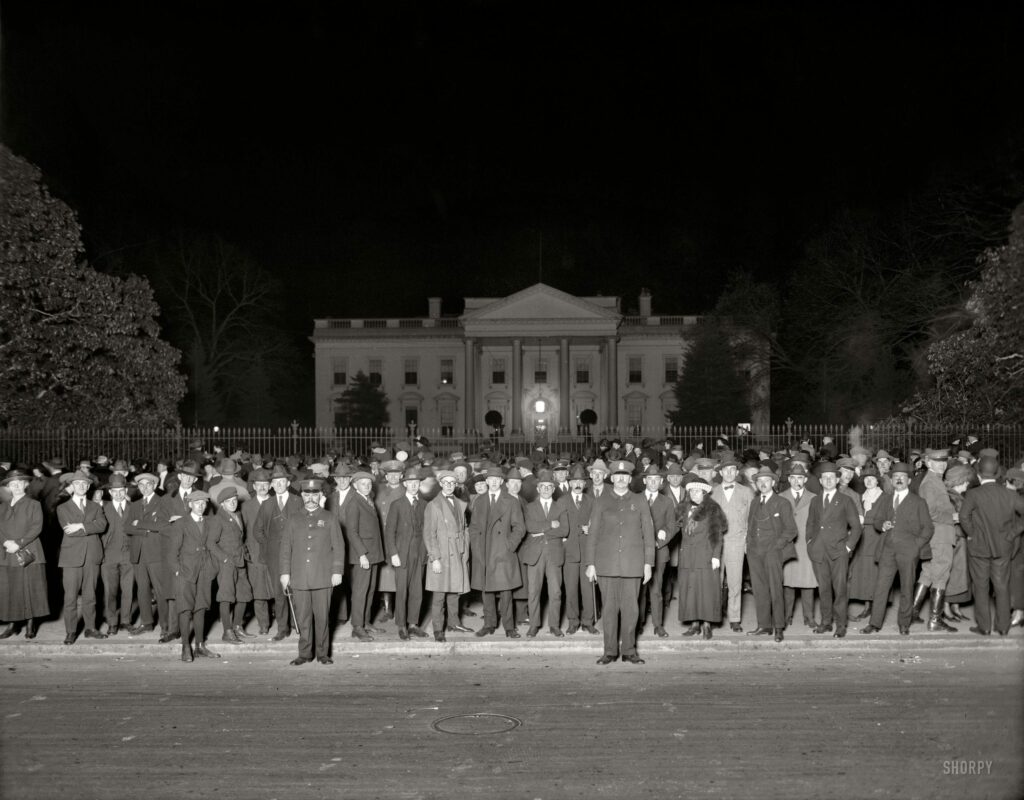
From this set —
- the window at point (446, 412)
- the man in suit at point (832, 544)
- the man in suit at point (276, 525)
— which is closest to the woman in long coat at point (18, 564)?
the man in suit at point (276, 525)

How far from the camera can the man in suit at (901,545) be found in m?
10.6

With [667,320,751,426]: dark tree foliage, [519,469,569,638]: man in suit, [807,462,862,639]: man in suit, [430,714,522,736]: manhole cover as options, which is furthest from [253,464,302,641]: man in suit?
[667,320,751,426]: dark tree foliage

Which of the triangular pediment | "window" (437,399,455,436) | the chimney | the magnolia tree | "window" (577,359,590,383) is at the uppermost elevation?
the chimney

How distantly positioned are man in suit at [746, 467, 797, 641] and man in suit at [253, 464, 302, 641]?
507 cm

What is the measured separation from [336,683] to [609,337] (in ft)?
196

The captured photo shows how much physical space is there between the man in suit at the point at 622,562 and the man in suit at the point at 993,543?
3721mm

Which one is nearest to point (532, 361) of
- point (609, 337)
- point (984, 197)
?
point (609, 337)

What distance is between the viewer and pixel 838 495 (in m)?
10.7

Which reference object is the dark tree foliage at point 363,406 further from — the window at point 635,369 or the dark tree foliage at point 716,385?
the dark tree foliage at point 716,385

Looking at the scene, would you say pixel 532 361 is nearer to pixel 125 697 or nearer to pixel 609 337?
pixel 609 337

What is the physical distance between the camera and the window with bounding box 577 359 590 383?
236ft

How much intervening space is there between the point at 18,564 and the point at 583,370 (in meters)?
62.4

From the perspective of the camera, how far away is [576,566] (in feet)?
36.7

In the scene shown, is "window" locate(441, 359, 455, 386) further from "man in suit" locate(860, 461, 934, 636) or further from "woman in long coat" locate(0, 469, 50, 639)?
"man in suit" locate(860, 461, 934, 636)
